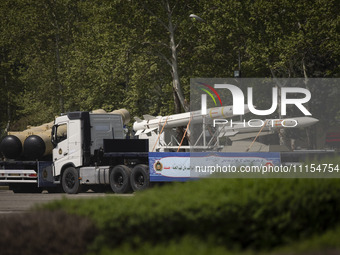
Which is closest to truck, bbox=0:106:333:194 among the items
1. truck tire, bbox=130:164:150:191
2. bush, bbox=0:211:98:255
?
truck tire, bbox=130:164:150:191

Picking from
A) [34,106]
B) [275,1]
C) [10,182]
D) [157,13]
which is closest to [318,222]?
[10,182]

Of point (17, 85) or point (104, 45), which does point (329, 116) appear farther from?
point (17, 85)

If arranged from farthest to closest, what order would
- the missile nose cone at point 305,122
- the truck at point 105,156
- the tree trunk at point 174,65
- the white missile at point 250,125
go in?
the tree trunk at point 174,65 < the missile nose cone at point 305,122 < the white missile at point 250,125 < the truck at point 105,156

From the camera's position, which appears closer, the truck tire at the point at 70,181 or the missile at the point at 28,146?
the truck tire at the point at 70,181

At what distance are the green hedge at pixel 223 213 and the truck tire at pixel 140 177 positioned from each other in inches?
634

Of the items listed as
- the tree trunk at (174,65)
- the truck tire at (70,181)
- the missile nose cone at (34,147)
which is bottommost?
the truck tire at (70,181)

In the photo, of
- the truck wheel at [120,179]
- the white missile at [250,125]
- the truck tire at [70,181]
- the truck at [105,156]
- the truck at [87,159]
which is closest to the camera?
the truck at [105,156]

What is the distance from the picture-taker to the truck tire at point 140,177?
25734 millimetres

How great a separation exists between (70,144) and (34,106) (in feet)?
97.5

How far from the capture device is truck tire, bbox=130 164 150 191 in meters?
25.7

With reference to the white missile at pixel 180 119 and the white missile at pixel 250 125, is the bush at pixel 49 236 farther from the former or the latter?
the white missile at pixel 180 119

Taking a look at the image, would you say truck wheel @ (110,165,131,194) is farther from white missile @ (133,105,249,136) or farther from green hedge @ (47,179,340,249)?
green hedge @ (47,179,340,249)

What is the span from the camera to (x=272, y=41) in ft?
151

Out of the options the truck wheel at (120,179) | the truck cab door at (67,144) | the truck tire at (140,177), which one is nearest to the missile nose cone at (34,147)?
the truck cab door at (67,144)
